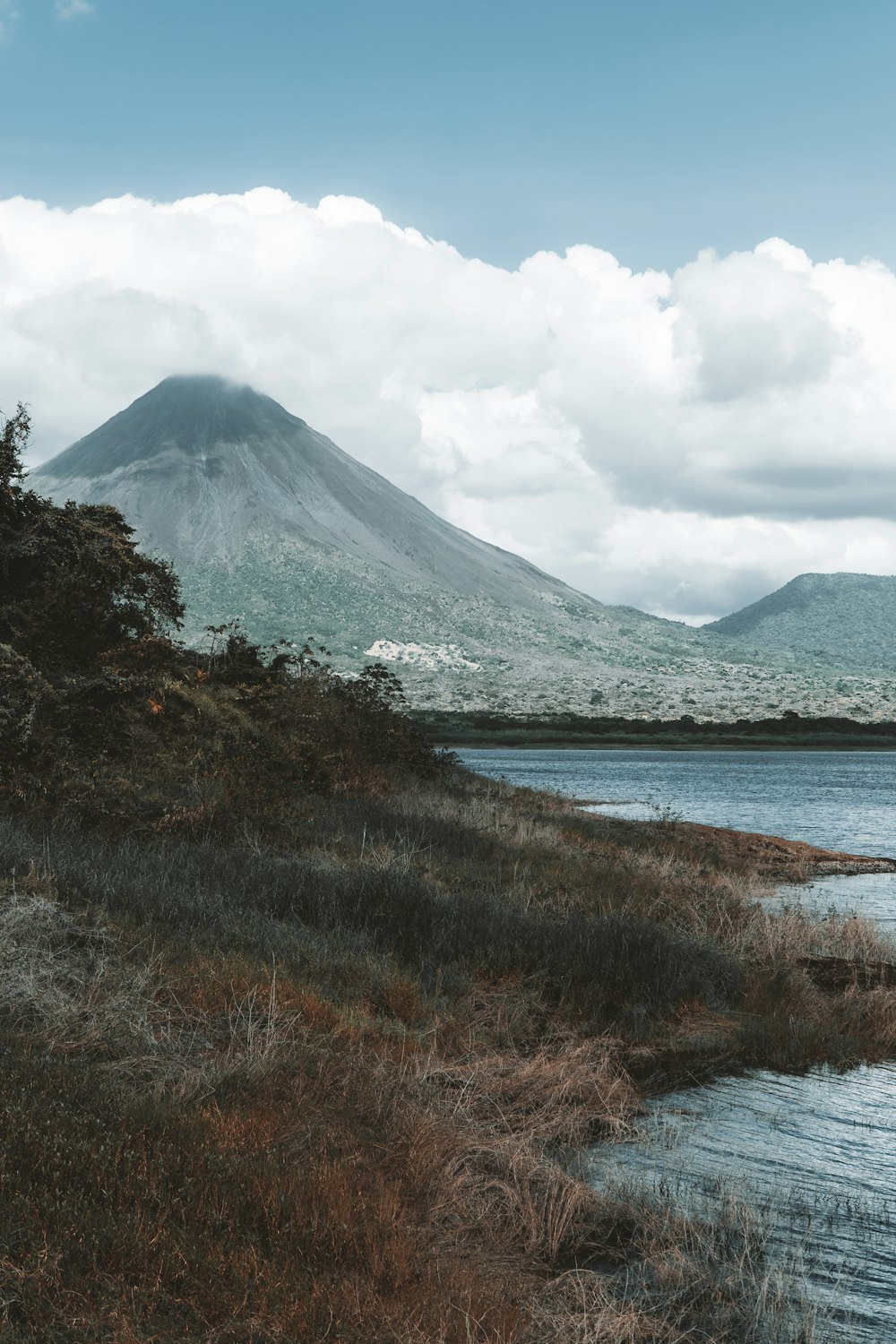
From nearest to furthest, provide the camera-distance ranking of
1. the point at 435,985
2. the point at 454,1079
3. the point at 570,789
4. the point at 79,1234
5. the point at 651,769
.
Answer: the point at 79,1234 < the point at 454,1079 < the point at 435,985 < the point at 570,789 < the point at 651,769

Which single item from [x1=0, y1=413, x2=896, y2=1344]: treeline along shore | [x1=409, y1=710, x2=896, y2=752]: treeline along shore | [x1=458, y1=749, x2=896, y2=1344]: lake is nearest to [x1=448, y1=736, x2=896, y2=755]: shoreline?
[x1=409, y1=710, x2=896, y2=752]: treeline along shore

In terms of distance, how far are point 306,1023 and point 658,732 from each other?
11497 centimetres

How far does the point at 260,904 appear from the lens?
1041 cm

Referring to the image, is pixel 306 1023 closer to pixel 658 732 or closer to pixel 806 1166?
pixel 806 1166

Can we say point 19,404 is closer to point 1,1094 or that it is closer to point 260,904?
point 260,904

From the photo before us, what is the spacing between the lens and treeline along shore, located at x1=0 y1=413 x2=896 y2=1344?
13.1 feet

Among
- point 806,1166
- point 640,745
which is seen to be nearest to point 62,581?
point 806,1166

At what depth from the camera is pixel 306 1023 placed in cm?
692

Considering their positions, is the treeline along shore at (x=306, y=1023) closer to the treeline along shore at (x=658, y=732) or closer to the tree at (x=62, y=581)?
the tree at (x=62, y=581)

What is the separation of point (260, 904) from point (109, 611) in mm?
6461

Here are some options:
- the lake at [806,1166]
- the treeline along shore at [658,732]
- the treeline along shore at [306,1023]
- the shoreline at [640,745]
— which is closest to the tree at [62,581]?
the treeline along shore at [306,1023]

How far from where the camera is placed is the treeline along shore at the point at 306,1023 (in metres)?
4.00

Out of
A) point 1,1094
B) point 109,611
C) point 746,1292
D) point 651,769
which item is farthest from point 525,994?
point 651,769

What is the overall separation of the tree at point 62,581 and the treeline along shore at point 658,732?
90133 mm
